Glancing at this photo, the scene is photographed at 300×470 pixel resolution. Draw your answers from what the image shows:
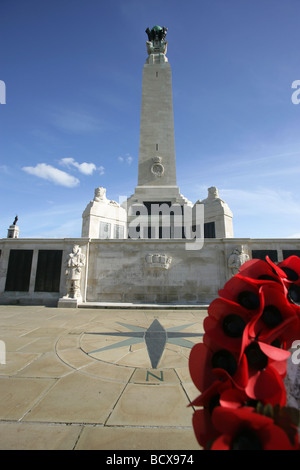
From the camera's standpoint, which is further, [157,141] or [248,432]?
[157,141]

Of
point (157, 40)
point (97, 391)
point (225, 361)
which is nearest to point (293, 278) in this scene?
point (225, 361)

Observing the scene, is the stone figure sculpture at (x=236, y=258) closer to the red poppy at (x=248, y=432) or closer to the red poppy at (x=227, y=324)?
the red poppy at (x=227, y=324)

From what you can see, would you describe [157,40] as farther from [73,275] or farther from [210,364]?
[210,364]

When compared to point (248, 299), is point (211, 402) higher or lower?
lower

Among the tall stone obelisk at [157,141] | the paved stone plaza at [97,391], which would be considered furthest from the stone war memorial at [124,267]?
the tall stone obelisk at [157,141]

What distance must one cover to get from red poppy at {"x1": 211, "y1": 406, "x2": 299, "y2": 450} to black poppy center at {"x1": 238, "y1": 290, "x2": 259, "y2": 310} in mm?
407

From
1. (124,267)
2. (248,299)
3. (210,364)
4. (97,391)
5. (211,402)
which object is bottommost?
(97,391)

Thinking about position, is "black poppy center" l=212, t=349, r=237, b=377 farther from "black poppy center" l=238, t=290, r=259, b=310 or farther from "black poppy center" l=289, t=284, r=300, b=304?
"black poppy center" l=289, t=284, r=300, b=304

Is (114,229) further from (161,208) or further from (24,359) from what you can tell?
(24,359)

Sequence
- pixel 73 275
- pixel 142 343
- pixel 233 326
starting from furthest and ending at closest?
pixel 73 275, pixel 142 343, pixel 233 326

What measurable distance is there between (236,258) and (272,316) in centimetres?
935

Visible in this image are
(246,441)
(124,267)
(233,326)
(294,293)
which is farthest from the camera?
(124,267)

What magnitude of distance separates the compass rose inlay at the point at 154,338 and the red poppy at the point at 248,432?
2819 mm

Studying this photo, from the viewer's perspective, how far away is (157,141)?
62.0 ft
